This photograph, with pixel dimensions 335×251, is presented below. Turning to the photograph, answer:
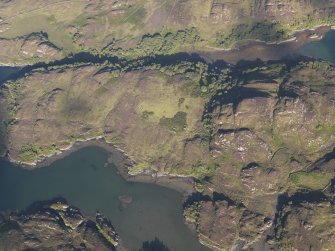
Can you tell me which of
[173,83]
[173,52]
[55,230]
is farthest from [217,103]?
[55,230]

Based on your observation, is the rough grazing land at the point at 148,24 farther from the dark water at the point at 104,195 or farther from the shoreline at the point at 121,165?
the dark water at the point at 104,195

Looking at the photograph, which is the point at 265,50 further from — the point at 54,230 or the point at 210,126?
the point at 54,230

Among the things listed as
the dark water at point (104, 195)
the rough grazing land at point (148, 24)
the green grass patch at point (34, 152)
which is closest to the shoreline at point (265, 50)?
the rough grazing land at point (148, 24)

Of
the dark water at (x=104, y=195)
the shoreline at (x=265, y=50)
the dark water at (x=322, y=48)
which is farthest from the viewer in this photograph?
the shoreline at (x=265, y=50)

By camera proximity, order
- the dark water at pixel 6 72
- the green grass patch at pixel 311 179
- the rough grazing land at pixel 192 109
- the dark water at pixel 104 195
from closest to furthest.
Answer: the rough grazing land at pixel 192 109, the green grass patch at pixel 311 179, the dark water at pixel 104 195, the dark water at pixel 6 72

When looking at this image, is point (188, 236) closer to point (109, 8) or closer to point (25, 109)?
point (25, 109)

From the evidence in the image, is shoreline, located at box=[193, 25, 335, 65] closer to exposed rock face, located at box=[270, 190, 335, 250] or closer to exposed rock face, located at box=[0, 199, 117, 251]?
exposed rock face, located at box=[270, 190, 335, 250]
